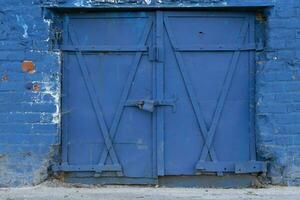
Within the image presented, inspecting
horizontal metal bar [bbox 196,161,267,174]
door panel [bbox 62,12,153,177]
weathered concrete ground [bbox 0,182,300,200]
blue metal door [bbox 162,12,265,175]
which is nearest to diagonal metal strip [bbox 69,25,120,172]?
door panel [bbox 62,12,153,177]

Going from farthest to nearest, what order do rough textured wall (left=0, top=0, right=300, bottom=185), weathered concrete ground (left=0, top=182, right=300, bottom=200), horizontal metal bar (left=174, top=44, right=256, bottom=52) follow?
1. horizontal metal bar (left=174, top=44, right=256, bottom=52)
2. rough textured wall (left=0, top=0, right=300, bottom=185)
3. weathered concrete ground (left=0, top=182, right=300, bottom=200)

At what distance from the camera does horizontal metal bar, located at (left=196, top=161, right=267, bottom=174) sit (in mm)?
6727

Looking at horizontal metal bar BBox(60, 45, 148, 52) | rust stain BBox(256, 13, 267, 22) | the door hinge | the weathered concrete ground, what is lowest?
the weathered concrete ground

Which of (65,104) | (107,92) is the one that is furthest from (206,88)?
(65,104)

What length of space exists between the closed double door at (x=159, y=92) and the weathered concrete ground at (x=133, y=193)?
21 centimetres

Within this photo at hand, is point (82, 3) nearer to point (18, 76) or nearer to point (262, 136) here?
point (18, 76)

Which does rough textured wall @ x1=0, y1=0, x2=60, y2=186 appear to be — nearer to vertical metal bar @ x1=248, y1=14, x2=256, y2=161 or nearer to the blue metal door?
the blue metal door

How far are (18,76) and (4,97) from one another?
29 cm

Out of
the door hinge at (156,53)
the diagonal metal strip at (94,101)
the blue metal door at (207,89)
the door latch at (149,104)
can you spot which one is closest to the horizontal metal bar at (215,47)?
the blue metal door at (207,89)

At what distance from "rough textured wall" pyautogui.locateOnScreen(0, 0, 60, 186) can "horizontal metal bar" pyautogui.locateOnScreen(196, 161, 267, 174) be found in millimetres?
1740

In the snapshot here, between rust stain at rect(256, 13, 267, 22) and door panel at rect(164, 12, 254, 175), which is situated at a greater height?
rust stain at rect(256, 13, 267, 22)

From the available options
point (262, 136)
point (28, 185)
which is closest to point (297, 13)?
point (262, 136)

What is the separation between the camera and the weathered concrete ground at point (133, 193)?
6.46m

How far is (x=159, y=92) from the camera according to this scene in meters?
6.80
